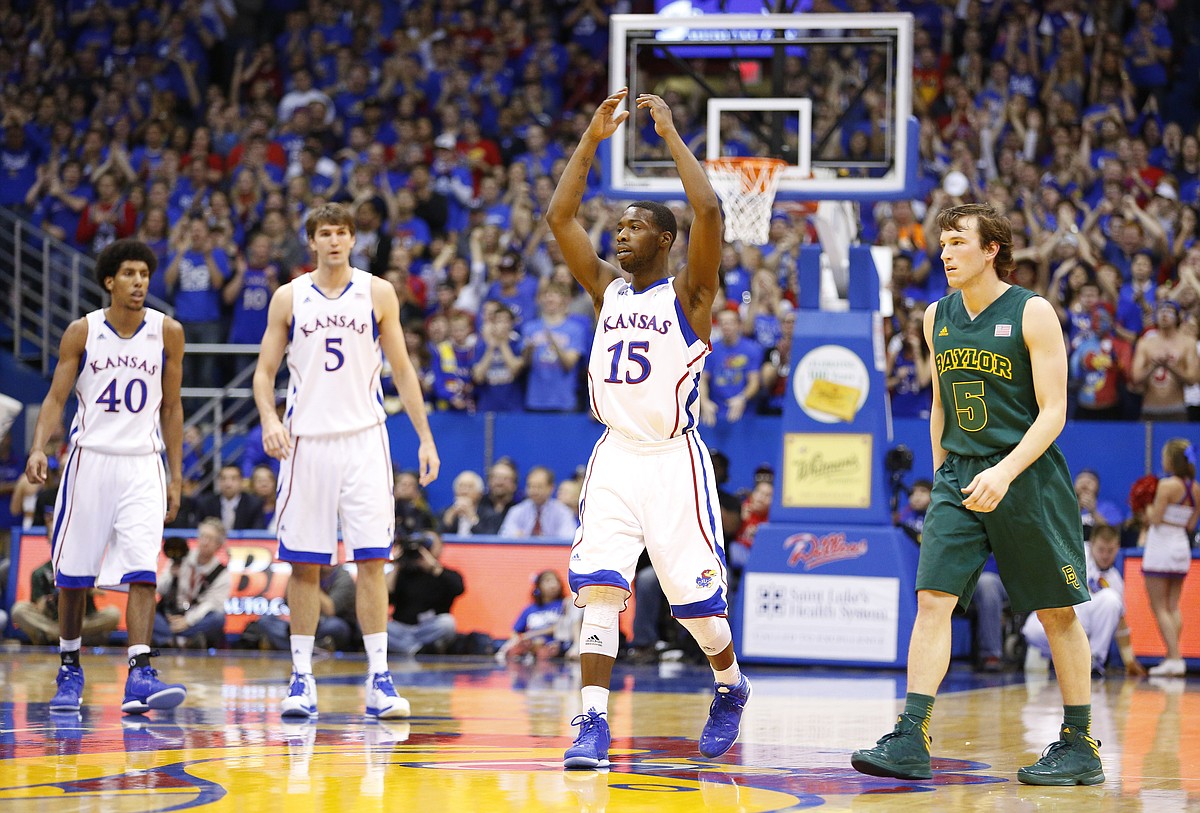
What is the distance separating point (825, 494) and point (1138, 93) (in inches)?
330

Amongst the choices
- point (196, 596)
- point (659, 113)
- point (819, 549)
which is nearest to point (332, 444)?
point (659, 113)

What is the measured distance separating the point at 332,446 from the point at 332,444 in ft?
0.04

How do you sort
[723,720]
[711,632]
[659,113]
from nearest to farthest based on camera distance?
[659,113], [711,632], [723,720]

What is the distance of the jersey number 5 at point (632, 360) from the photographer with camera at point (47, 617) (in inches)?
336

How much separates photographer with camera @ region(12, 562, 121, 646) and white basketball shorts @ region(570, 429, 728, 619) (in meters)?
8.38

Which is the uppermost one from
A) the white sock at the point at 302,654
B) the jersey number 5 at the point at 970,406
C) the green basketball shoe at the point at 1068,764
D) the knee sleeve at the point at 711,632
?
the jersey number 5 at the point at 970,406

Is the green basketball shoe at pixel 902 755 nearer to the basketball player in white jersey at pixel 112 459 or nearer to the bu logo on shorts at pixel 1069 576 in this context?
the bu logo on shorts at pixel 1069 576

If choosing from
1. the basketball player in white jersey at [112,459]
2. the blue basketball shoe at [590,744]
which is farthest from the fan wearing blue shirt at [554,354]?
the blue basketball shoe at [590,744]

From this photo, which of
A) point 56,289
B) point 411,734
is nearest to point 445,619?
point 411,734

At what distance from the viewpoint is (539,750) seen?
671cm

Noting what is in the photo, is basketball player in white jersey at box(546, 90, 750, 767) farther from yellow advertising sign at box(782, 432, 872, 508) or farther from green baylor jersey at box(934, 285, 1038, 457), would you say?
yellow advertising sign at box(782, 432, 872, 508)

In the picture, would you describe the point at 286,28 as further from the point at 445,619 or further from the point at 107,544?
the point at 107,544

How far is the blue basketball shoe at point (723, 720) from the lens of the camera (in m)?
6.39

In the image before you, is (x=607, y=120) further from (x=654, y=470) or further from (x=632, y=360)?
(x=654, y=470)
